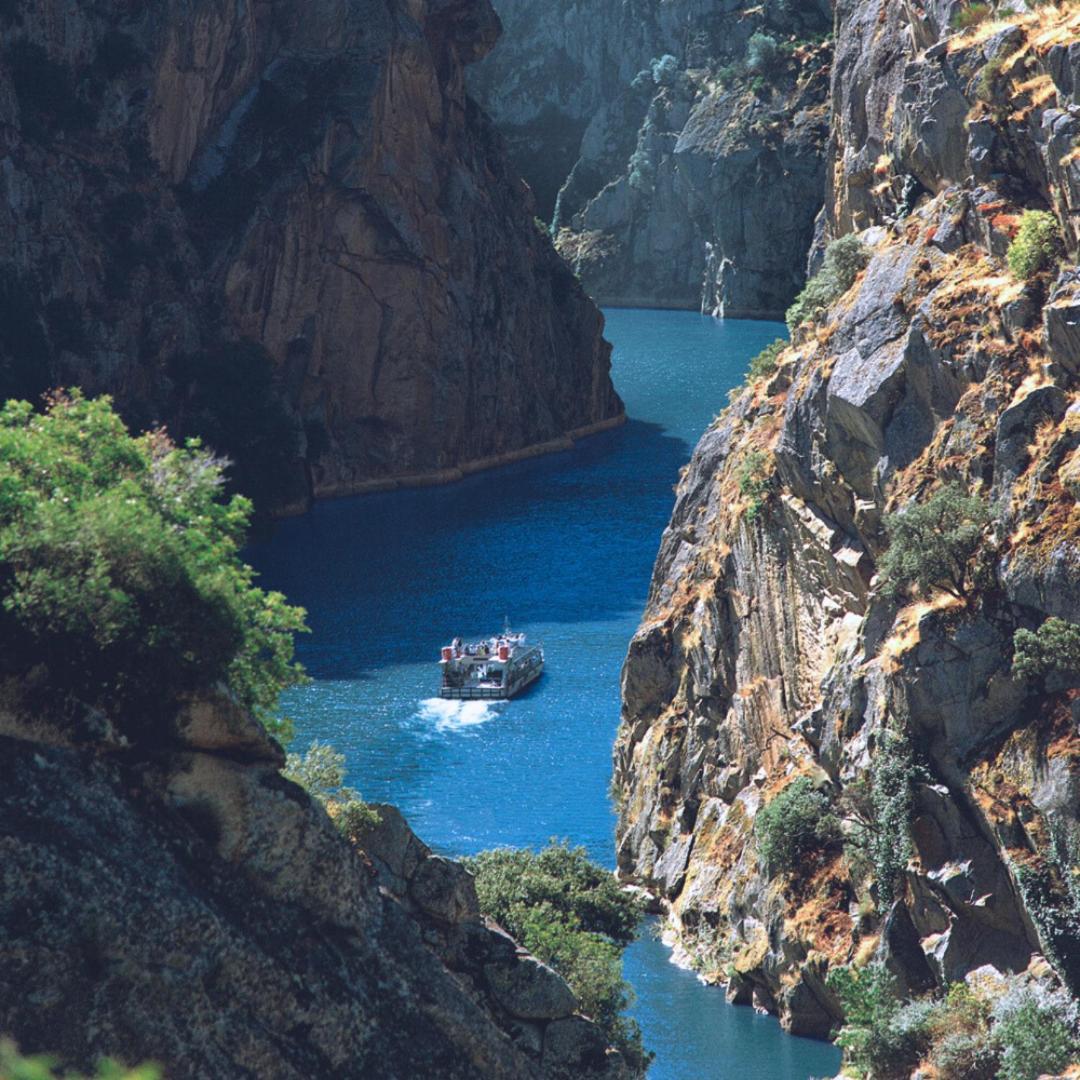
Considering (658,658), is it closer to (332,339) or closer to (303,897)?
(303,897)

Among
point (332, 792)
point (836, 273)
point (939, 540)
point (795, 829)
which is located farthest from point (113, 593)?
point (836, 273)

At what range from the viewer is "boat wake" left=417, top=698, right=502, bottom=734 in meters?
86.4

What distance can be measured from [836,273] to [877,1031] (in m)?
26.2

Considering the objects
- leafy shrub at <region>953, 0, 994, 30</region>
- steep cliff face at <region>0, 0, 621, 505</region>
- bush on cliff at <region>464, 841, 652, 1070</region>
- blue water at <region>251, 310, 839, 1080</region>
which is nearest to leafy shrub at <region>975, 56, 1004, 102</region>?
leafy shrub at <region>953, 0, 994, 30</region>

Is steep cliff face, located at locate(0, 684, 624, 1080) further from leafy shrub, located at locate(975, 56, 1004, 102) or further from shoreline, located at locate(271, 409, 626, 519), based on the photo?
shoreline, located at locate(271, 409, 626, 519)

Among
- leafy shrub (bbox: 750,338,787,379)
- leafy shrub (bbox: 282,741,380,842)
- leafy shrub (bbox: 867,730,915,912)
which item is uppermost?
leafy shrub (bbox: 750,338,787,379)

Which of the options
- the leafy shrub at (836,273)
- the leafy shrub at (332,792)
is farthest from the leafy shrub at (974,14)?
the leafy shrub at (332,792)

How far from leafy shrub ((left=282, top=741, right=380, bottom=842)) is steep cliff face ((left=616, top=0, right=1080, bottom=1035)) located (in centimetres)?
1516

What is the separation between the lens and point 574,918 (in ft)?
166

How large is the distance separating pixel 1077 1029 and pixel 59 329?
9650cm

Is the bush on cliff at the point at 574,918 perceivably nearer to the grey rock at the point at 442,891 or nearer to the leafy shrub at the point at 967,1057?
the leafy shrub at the point at 967,1057

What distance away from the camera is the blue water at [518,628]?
184ft

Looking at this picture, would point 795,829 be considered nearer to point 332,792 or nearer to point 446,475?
point 332,792

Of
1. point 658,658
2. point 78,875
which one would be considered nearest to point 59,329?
point 658,658
